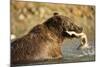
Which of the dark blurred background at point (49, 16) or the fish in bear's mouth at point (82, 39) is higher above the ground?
the dark blurred background at point (49, 16)

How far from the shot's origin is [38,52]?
2.45 meters

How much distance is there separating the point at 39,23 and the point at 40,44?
0.26 meters

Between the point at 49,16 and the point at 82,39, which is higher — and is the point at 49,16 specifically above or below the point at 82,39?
above

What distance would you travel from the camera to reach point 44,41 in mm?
2486

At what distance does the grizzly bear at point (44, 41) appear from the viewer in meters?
2.37

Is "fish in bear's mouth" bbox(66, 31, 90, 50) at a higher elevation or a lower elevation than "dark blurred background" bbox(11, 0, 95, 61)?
lower

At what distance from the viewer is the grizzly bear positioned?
237cm

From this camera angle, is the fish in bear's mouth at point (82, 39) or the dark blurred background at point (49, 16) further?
the fish in bear's mouth at point (82, 39)

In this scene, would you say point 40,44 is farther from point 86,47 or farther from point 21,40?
point 86,47

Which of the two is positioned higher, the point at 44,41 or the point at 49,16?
the point at 49,16

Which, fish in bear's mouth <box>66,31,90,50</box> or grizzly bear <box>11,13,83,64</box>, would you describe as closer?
grizzly bear <box>11,13,83,64</box>

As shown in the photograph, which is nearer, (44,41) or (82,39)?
(44,41)

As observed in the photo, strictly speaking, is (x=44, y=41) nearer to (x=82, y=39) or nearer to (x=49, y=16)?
(x=49, y=16)

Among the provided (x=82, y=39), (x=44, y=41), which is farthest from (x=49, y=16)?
(x=82, y=39)
